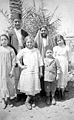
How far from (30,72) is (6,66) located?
500mm

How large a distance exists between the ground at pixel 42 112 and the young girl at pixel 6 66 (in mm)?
377

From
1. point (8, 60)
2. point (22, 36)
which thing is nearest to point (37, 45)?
point (22, 36)

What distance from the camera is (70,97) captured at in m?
4.13

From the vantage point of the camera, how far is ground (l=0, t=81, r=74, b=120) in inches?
122

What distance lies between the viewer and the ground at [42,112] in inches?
122

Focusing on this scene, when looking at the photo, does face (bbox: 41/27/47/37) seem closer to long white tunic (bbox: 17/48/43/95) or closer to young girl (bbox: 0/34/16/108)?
long white tunic (bbox: 17/48/43/95)

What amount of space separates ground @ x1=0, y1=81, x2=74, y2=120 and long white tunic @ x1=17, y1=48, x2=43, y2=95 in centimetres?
40

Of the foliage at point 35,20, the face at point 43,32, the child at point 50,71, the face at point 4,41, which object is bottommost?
the child at point 50,71

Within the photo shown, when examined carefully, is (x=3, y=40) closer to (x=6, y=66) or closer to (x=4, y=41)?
(x=4, y=41)

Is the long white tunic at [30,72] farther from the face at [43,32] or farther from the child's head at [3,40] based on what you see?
the face at [43,32]

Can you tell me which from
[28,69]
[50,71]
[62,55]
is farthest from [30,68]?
[62,55]

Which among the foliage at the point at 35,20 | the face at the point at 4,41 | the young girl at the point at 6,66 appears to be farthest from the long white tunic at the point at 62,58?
the foliage at the point at 35,20

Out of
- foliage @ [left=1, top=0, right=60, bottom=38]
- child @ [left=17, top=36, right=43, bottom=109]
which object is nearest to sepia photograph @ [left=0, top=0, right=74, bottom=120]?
child @ [left=17, top=36, right=43, bottom=109]

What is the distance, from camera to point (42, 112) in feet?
10.9
